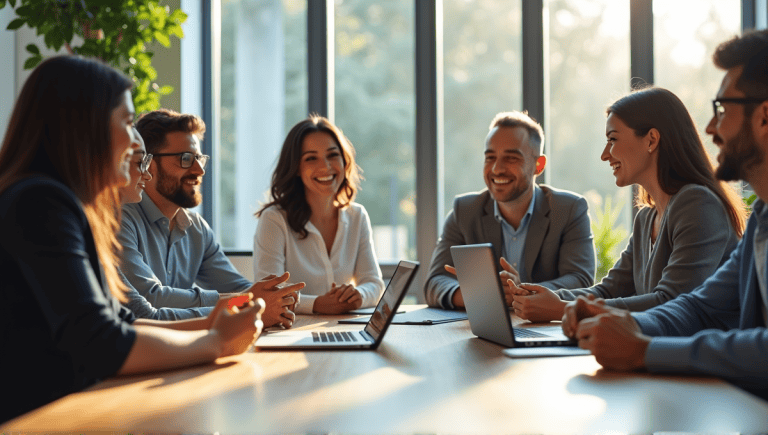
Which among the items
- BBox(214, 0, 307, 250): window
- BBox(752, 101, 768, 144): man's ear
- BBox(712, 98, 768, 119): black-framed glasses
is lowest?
BBox(752, 101, 768, 144): man's ear

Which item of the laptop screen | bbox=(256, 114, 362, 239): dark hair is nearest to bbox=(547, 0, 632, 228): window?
bbox=(256, 114, 362, 239): dark hair

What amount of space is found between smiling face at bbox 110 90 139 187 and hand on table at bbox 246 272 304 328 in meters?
0.76

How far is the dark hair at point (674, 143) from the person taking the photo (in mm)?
2293

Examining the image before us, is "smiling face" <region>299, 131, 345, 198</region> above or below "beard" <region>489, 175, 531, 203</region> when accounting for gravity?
above

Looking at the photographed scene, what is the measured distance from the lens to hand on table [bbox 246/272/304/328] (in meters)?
2.12

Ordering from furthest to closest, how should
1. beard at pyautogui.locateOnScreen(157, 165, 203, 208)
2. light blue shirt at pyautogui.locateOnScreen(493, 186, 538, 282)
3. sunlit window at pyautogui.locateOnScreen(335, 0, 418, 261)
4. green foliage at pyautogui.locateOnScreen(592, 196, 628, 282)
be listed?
1. sunlit window at pyautogui.locateOnScreen(335, 0, 418, 261)
2. green foliage at pyautogui.locateOnScreen(592, 196, 628, 282)
3. light blue shirt at pyautogui.locateOnScreen(493, 186, 538, 282)
4. beard at pyautogui.locateOnScreen(157, 165, 203, 208)

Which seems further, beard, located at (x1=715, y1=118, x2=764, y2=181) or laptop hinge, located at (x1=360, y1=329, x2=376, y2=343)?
laptop hinge, located at (x1=360, y1=329, x2=376, y2=343)

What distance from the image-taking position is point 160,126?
9.23ft

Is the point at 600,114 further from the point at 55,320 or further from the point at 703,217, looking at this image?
the point at 55,320

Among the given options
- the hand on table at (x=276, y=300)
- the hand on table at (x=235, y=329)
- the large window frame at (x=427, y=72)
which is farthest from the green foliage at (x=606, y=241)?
the hand on table at (x=235, y=329)

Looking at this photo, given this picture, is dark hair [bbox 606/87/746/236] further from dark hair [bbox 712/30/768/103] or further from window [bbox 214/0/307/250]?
window [bbox 214/0/307/250]

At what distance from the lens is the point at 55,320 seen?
1177mm

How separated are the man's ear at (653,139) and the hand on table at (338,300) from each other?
1259 mm

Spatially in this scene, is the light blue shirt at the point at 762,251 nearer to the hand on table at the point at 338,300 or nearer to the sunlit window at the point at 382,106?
the hand on table at the point at 338,300
